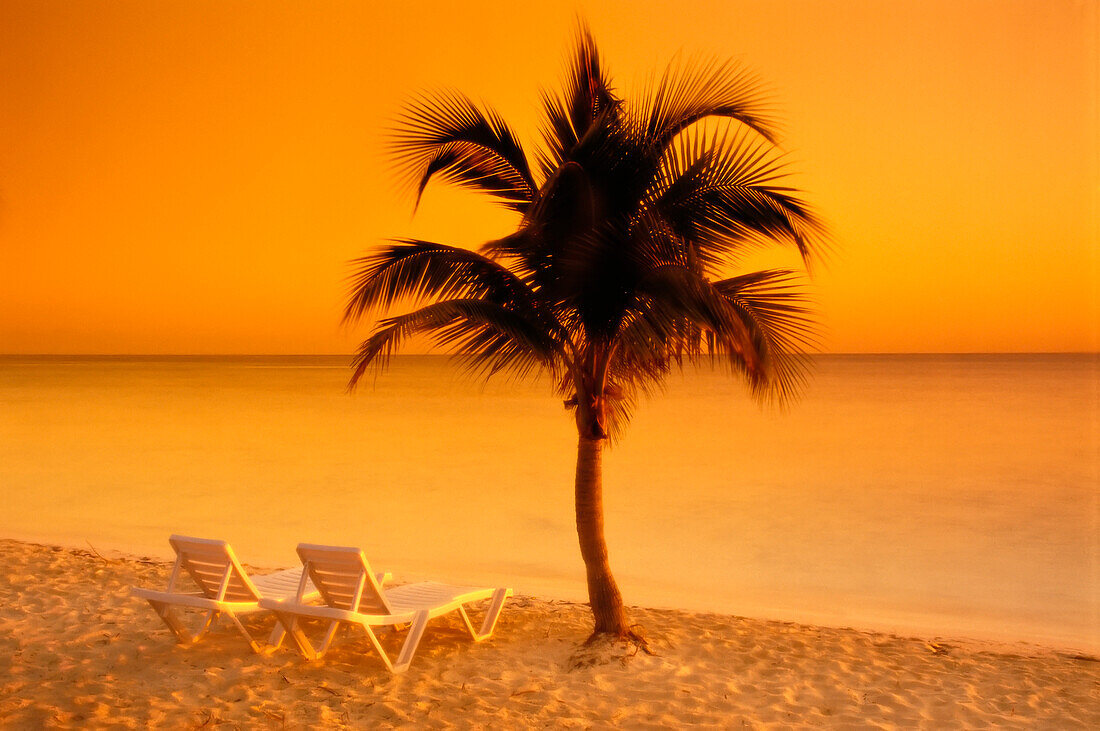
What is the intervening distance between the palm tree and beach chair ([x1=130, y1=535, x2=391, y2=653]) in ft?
4.51

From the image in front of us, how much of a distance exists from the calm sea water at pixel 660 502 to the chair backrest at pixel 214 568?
3859 mm

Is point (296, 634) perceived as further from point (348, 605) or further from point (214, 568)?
point (214, 568)

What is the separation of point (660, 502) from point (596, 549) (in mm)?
11289

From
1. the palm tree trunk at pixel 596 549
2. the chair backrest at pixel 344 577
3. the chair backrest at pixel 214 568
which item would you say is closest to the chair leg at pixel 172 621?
the chair backrest at pixel 214 568

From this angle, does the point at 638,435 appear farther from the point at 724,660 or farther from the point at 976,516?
the point at 724,660

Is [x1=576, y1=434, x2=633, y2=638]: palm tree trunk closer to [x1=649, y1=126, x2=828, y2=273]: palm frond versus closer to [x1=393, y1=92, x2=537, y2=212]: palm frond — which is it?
[x1=649, y1=126, x2=828, y2=273]: palm frond

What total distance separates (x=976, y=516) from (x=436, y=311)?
1400 centimetres

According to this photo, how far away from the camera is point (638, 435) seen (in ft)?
108

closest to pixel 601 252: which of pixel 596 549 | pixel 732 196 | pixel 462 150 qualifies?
pixel 732 196

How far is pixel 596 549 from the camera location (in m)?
6.18

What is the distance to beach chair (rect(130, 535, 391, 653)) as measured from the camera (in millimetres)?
5539

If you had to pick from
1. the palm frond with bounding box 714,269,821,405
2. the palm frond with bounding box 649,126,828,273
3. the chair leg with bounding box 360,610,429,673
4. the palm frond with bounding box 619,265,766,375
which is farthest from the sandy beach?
the palm frond with bounding box 649,126,828,273

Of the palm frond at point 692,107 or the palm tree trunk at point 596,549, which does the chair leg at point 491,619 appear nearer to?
the palm tree trunk at point 596,549

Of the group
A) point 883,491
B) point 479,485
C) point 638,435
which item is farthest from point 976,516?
point 638,435
